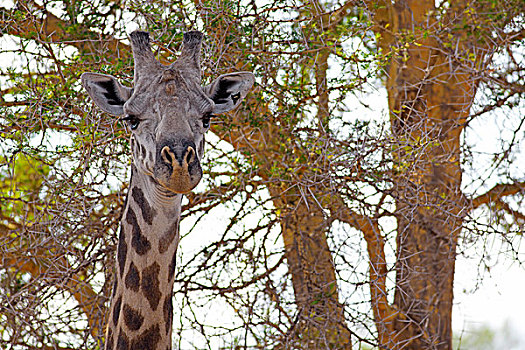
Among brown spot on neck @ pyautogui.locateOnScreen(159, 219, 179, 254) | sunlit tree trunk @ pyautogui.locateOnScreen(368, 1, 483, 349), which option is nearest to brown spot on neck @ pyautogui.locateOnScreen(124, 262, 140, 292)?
brown spot on neck @ pyautogui.locateOnScreen(159, 219, 179, 254)

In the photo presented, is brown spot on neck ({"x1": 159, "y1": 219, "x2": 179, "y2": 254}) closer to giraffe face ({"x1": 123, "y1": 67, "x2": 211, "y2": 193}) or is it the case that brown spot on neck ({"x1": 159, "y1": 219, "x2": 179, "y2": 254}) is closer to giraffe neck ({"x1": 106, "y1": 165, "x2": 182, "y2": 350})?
giraffe neck ({"x1": 106, "y1": 165, "x2": 182, "y2": 350})

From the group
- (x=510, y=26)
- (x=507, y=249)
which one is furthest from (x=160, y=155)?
(x=510, y=26)

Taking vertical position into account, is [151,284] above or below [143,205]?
below

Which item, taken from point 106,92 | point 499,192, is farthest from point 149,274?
point 499,192

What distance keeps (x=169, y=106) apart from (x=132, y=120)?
208 millimetres

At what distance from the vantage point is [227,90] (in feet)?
11.2

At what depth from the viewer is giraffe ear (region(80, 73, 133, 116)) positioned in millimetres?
3254

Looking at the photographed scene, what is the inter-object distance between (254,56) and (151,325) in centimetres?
222

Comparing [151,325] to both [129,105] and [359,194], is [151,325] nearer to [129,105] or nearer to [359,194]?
[129,105]

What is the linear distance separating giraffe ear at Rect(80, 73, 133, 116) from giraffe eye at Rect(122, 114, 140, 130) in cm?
26

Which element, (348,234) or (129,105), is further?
(348,234)

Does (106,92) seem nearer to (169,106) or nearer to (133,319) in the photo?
(169,106)

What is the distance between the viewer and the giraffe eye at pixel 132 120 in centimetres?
303

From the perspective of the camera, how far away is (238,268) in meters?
5.23
